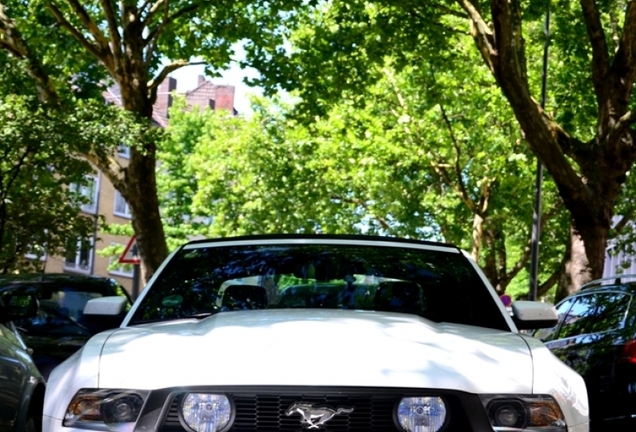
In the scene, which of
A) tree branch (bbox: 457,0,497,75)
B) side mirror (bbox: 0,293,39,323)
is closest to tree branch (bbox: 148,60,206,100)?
tree branch (bbox: 457,0,497,75)

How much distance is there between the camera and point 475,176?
4219 cm

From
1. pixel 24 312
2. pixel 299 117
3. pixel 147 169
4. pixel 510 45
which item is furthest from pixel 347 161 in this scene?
pixel 24 312

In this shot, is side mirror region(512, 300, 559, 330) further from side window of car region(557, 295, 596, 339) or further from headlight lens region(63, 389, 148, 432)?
side window of car region(557, 295, 596, 339)

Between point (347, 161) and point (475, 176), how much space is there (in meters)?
4.51

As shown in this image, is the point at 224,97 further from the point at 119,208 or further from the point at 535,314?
the point at 535,314

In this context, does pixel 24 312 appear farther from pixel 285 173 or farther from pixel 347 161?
pixel 285 173

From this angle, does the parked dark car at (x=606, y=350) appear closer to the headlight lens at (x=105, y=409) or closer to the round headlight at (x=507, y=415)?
the round headlight at (x=507, y=415)

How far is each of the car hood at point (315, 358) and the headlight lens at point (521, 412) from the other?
40 mm

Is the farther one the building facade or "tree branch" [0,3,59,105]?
the building facade

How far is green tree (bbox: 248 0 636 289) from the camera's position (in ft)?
76.4

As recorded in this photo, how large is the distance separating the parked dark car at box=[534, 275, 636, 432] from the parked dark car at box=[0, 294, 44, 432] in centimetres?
483

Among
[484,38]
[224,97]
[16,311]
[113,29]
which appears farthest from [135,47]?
[224,97]

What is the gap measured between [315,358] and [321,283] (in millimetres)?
1856

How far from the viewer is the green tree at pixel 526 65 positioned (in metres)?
23.3
